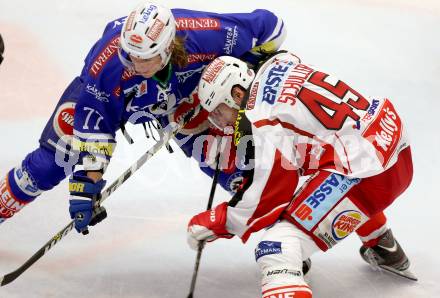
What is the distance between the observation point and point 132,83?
3816 millimetres

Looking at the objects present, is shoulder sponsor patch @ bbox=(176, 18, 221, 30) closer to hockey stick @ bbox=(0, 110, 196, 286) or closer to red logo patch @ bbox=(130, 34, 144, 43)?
red logo patch @ bbox=(130, 34, 144, 43)

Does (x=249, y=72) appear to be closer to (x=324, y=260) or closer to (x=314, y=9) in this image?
(x=324, y=260)

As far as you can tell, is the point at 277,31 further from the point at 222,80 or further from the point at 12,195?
the point at 12,195

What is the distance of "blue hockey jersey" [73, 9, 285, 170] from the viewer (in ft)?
12.5

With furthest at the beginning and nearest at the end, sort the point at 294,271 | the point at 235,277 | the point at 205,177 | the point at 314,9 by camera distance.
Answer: the point at 314,9 < the point at 205,177 < the point at 235,277 < the point at 294,271

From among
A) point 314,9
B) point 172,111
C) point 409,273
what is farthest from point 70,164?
point 314,9

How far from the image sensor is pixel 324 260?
4.38 m

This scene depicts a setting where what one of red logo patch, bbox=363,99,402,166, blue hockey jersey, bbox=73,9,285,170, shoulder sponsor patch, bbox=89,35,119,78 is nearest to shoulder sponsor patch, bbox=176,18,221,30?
blue hockey jersey, bbox=73,9,285,170

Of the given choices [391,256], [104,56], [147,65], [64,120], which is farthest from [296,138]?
[64,120]

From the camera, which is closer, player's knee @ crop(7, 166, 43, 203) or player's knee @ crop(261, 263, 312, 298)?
player's knee @ crop(261, 263, 312, 298)

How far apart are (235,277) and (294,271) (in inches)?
38.6

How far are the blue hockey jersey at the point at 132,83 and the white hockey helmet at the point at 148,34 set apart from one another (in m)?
0.16

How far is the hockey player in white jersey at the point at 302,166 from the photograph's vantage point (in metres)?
3.29

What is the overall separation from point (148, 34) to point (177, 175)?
1585mm
